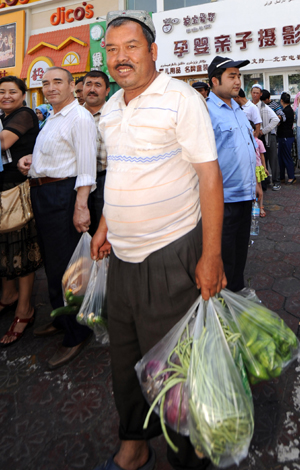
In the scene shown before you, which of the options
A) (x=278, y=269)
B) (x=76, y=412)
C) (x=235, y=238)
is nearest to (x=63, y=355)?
(x=76, y=412)

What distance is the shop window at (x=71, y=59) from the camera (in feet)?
44.8

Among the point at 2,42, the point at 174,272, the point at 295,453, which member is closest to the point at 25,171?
the point at 174,272

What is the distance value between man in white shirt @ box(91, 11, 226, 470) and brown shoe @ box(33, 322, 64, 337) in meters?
1.55

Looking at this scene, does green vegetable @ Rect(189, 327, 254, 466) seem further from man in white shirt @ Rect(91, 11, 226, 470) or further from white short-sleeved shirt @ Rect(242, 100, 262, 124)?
white short-sleeved shirt @ Rect(242, 100, 262, 124)

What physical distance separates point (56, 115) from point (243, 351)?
1992 millimetres

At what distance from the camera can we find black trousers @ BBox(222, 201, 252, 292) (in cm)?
279

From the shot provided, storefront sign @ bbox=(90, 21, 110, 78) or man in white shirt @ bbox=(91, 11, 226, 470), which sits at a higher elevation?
storefront sign @ bbox=(90, 21, 110, 78)

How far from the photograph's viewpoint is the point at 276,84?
37.6 feet

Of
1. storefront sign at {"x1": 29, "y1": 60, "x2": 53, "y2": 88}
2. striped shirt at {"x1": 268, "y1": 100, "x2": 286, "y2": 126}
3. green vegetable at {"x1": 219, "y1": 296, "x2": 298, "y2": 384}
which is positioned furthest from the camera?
storefront sign at {"x1": 29, "y1": 60, "x2": 53, "y2": 88}

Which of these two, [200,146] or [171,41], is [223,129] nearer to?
[200,146]

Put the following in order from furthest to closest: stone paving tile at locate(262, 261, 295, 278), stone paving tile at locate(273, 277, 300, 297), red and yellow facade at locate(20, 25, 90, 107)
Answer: red and yellow facade at locate(20, 25, 90, 107) → stone paving tile at locate(262, 261, 295, 278) → stone paving tile at locate(273, 277, 300, 297)

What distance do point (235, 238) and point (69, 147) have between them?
1455 mm

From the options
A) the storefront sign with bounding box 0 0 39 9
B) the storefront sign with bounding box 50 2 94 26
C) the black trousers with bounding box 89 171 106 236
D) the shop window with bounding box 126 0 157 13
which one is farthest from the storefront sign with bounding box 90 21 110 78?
the black trousers with bounding box 89 171 106 236

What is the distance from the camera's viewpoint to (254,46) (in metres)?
11.1
